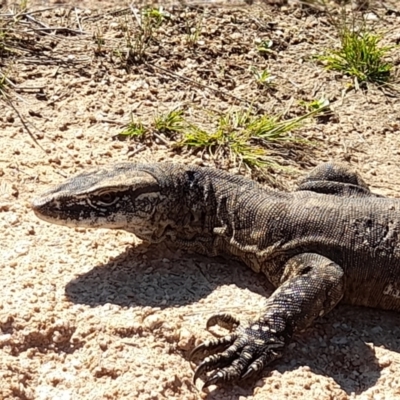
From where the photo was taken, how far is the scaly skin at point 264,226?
4.87 metres

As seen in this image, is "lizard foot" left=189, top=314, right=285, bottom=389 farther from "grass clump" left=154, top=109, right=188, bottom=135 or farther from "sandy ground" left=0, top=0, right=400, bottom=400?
"grass clump" left=154, top=109, right=188, bottom=135

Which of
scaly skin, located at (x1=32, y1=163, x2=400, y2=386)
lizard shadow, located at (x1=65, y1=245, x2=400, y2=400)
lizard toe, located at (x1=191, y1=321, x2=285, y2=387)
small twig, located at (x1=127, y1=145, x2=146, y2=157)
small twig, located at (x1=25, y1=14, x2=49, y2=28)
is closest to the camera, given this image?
lizard toe, located at (x1=191, y1=321, x2=285, y2=387)

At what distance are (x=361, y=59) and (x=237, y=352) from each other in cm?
355

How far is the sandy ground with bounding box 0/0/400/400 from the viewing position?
15.0 ft

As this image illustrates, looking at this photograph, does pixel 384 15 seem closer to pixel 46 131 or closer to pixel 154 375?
pixel 46 131

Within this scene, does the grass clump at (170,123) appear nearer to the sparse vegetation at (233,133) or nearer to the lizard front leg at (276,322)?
the sparse vegetation at (233,133)

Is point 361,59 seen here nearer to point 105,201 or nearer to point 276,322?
point 105,201

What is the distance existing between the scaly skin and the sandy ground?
0.15m

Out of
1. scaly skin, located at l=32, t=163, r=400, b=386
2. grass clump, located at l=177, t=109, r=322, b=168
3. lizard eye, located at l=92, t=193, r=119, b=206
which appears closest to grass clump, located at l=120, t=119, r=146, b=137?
grass clump, located at l=177, t=109, r=322, b=168

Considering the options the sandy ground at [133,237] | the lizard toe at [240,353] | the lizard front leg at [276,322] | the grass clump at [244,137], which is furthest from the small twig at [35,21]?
the lizard toe at [240,353]

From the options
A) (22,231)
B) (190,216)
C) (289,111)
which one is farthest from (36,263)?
(289,111)

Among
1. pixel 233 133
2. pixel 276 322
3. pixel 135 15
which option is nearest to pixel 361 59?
pixel 233 133

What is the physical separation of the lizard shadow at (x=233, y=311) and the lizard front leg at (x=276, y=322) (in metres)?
0.09

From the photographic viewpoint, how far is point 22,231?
17.8 ft
